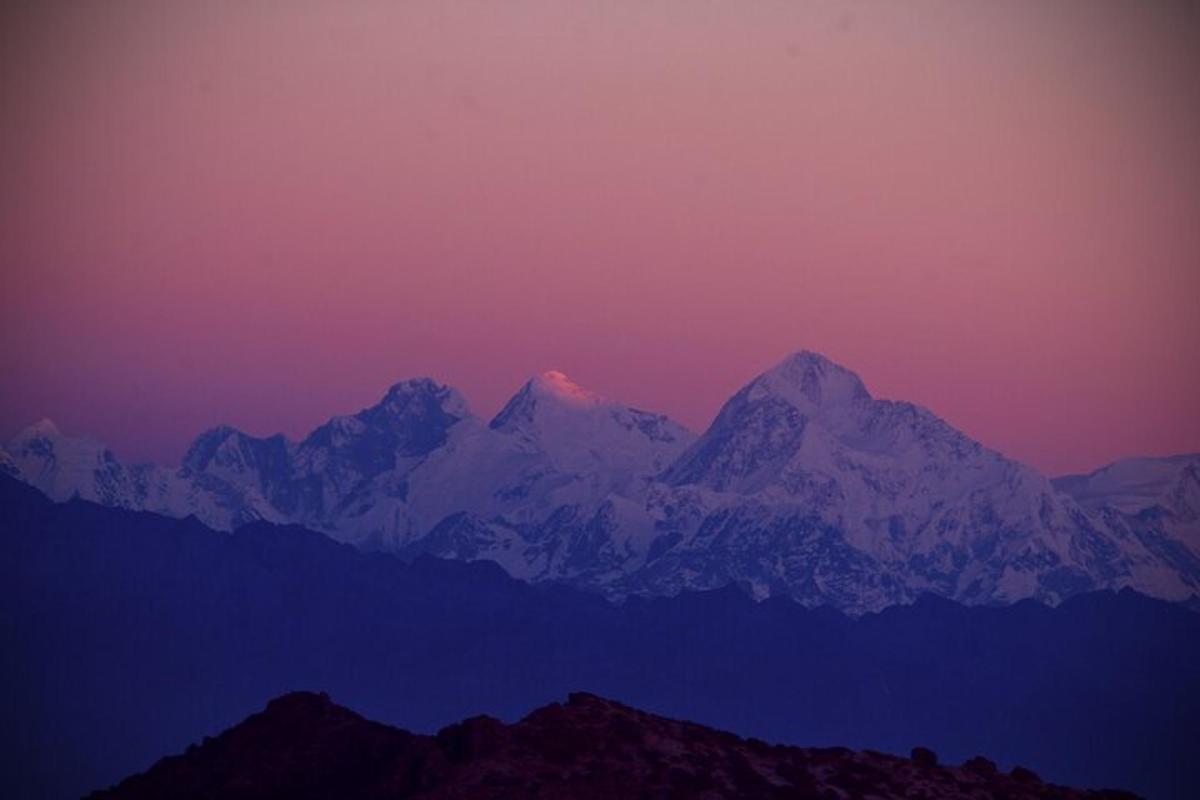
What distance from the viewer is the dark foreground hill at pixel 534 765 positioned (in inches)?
5231

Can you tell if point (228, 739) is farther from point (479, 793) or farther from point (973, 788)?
point (973, 788)

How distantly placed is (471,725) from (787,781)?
15.2 m

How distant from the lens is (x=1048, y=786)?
14525cm

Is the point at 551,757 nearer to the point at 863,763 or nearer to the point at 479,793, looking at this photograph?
the point at 479,793

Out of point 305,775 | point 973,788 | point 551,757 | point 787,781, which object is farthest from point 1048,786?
point 305,775

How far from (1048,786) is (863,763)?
9.99 m

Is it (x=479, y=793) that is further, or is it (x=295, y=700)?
(x=295, y=700)

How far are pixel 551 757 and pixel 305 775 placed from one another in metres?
11.7

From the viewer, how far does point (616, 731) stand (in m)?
139

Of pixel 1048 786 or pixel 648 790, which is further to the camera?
pixel 1048 786

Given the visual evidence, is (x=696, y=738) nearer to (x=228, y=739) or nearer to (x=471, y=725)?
(x=471, y=725)

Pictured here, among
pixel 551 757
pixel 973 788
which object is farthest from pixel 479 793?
pixel 973 788

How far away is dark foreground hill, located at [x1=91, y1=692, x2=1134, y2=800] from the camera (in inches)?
5231

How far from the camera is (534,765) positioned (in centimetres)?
13388
